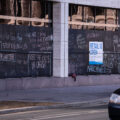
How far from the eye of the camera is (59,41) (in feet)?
94.7

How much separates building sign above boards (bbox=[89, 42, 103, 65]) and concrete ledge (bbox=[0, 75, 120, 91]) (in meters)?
1.03

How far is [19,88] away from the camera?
86.9 ft

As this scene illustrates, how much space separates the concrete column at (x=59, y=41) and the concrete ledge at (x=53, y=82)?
1.92ft

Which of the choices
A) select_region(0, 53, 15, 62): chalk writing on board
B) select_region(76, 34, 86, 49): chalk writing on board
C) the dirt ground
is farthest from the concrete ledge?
the dirt ground

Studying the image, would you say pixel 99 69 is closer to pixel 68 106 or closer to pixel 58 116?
pixel 68 106

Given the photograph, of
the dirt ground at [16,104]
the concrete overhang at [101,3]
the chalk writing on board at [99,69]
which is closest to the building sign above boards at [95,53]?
the chalk writing on board at [99,69]

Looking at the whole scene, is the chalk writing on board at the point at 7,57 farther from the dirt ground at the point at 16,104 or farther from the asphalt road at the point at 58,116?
the asphalt road at the point at 58,116

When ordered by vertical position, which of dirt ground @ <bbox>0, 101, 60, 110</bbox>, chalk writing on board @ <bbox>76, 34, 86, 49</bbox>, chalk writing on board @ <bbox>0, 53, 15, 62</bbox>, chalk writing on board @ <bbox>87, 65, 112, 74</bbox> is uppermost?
chalk writing on board @ <bbox>76, 34, 86, 49</bbox>

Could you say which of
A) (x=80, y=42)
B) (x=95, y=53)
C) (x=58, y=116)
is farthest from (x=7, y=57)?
(x=58, y=116)

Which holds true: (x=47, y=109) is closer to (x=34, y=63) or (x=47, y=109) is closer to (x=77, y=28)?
(x=34, y=63)

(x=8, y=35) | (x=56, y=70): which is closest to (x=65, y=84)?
(x=56, y=70)

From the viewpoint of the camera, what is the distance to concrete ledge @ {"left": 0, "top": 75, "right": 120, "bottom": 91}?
26.1 m

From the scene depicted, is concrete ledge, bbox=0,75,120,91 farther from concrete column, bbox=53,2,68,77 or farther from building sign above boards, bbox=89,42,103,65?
building sign above boards, bbox=89,42,103,65

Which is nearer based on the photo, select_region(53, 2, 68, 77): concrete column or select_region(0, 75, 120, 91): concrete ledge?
select_region(0, 75, 120, 91): concrete ledge
